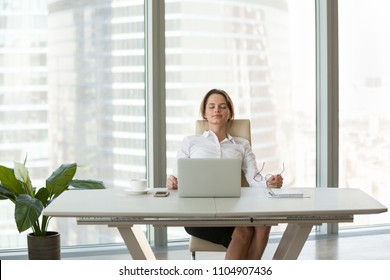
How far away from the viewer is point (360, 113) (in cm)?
577

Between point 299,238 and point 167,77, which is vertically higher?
point 167,77

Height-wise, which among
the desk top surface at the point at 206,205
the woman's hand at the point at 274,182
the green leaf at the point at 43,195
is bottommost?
the green leaf at the point at 43,195

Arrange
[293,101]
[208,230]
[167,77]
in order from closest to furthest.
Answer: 1. [208,230]
2. [167,77]
3. [293,101]

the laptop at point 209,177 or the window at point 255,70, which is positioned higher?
the window at point 255,70

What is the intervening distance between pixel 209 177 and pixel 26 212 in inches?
53.8

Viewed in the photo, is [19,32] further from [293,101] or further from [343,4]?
[343,4]

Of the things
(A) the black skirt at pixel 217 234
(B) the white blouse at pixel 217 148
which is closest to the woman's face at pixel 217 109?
(B) the white blouse at pixel 217 148

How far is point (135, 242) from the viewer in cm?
332

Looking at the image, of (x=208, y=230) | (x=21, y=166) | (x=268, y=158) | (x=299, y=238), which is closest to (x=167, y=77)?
(x=268, y=158)

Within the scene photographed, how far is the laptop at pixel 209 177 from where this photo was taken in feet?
10.5

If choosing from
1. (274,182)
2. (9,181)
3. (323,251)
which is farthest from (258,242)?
(9,181)

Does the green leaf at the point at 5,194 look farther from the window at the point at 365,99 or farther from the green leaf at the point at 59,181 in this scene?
the window at the point at 365,99
